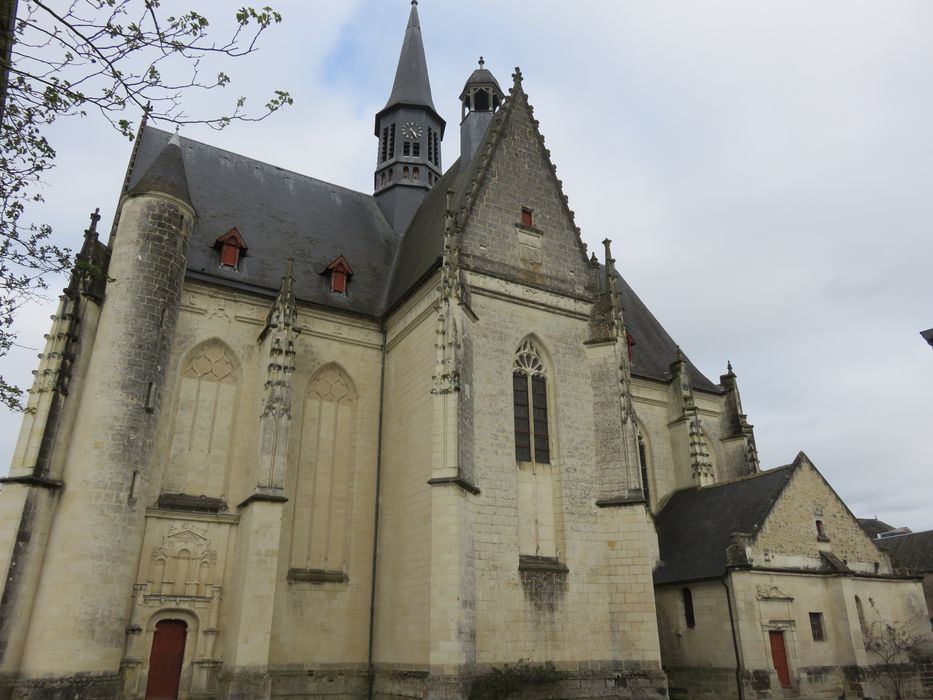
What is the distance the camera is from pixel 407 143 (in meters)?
25.5

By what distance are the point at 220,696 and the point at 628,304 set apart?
1846cm

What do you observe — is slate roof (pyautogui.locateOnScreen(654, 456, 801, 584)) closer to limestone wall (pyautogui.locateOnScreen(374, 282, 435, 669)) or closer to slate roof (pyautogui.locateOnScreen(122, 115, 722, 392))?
slate roof (pyautogui.locateOnScreen(122, 115, 722, 392))

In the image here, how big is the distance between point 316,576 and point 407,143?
16.6 metres

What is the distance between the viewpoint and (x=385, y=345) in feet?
58.9

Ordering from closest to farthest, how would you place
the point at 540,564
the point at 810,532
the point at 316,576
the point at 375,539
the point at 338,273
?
the point at 540,564, the point at 316,576, the point at 375,539, the point at 810,532, the point at 338,273

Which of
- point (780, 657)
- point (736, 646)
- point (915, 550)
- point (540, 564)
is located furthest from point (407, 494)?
point (915, 550)

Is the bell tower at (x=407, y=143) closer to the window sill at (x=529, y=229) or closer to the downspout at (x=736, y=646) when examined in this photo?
the window sill at (x=529, y=229)

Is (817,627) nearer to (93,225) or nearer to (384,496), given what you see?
(384,496)

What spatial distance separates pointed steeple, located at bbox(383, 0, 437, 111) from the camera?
26188 mm

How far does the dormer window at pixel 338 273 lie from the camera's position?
1827 centimetres

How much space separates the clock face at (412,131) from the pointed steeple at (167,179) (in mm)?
10586

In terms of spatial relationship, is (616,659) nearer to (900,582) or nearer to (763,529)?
(763,529)

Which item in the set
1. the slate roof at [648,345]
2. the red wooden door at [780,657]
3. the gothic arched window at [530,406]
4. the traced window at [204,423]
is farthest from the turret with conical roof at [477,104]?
the red wooden door at [780,657]

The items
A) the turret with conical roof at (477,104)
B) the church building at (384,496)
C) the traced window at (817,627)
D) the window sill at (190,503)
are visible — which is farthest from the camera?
the turret with conical roof at (477,104)
